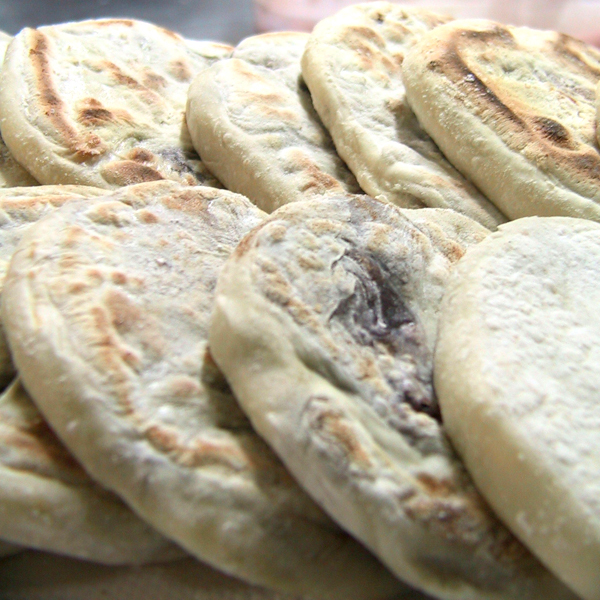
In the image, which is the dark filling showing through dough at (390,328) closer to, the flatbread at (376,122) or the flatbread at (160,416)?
the flatbread at (160,416)

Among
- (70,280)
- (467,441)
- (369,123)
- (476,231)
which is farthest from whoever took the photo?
(369,123)

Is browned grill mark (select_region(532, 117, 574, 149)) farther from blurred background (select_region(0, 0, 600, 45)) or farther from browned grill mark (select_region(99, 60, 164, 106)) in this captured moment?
blurred background (select_region(0, 0, 600, 45))

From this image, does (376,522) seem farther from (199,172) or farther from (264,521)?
(199,172)

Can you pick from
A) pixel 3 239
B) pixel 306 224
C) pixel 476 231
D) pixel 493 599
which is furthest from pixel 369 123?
pixel 493 599

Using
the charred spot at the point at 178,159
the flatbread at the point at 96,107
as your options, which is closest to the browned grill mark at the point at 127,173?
the flatbread at the point at 96,107

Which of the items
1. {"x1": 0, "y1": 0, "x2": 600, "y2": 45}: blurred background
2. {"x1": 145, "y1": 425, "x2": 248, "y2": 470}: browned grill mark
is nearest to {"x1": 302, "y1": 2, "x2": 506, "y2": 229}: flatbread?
{"x1": 145, "y1": 425, "x2": 248, "y2": 470}: browned grill mark

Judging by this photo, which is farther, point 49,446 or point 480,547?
point 49,446
